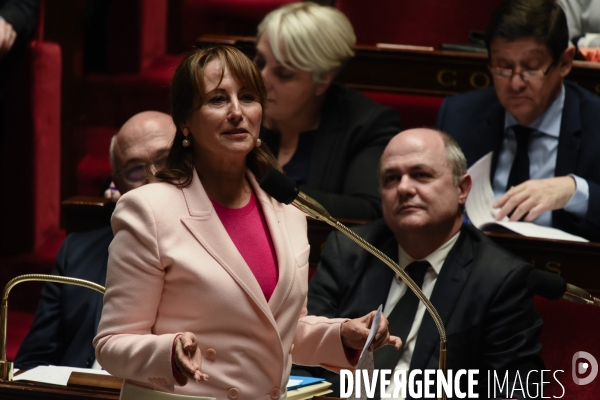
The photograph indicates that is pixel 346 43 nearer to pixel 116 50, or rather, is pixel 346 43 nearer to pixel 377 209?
pixel 377 209

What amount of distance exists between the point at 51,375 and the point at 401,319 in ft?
2.46

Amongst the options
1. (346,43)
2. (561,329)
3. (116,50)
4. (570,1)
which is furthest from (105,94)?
(561,329)

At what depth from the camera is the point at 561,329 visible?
Answer: 1979mm

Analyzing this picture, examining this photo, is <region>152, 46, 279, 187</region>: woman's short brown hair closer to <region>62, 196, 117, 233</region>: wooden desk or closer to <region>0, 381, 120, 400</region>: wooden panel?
<region>0, 381, 120, 400</region>: wooden panel

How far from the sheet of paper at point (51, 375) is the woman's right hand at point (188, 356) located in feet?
1.30

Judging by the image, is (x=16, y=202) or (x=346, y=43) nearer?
(x=346, y=43)

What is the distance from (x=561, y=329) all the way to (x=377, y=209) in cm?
58

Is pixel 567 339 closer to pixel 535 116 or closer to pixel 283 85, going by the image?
pixel 535 116

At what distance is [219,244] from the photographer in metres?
1.22

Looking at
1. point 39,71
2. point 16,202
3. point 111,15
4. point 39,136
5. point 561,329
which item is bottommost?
point 561,329

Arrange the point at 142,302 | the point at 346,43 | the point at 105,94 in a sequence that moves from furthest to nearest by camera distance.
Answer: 1. the point at 105,94
2. the point at 346,43
3. the point at 142,302

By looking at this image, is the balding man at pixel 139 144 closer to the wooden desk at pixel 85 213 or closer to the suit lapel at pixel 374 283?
the wooden desk at pixel 85 213

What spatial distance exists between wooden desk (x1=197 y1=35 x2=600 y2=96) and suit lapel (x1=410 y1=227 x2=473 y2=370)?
36.0 inches

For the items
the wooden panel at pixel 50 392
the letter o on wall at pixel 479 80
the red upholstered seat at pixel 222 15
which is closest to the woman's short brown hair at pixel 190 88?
the wooden panel at pixel 50 392
